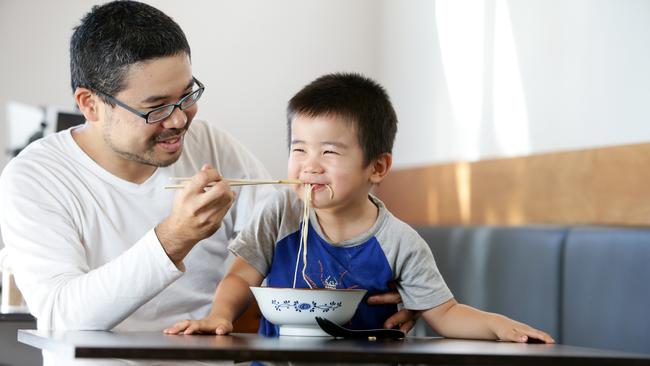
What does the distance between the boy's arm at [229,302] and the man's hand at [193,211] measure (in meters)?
0.14

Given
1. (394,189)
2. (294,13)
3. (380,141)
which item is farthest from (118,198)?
(294,13)

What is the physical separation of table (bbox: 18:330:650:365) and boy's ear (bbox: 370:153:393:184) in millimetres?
525

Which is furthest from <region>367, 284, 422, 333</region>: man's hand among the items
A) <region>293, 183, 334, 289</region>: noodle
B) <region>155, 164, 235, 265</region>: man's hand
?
<region>155, 164, 235, 265</region>: man's hand

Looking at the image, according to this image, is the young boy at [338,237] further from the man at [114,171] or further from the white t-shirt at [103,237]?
the white t-shirt at [103,237]

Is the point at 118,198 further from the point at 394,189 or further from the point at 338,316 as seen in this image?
the point at 394,189

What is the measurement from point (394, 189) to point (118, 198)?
7.62 ft

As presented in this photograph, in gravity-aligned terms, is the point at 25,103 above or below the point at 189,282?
above

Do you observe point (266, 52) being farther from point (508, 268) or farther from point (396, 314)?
point (396, 314)

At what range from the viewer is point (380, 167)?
6.42 ft

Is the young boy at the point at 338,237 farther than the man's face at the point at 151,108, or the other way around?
the man's face at the point at 151,108

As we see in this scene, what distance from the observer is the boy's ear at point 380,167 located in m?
1.93

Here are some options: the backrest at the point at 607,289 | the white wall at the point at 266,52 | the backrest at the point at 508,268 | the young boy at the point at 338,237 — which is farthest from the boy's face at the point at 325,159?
the white wall at the point at 266,52

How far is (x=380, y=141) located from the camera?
1923mm

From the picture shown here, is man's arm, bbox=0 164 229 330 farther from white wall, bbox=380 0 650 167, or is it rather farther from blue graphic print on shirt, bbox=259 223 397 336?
white wall, bbox=380 0 650 167
